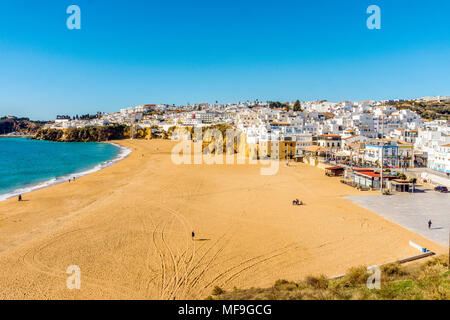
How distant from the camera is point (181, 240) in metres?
13.1

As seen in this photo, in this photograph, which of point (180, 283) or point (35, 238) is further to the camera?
point (35, 238)

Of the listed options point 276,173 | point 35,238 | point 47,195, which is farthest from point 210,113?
point 35,238

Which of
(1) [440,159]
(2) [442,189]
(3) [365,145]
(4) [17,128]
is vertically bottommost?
(2) [442,189]

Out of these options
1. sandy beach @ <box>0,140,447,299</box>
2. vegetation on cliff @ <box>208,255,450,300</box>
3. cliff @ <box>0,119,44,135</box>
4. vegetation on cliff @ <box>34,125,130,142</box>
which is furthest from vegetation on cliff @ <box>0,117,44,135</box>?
vegetation on cliff @ <box>208,255,450,300</box>

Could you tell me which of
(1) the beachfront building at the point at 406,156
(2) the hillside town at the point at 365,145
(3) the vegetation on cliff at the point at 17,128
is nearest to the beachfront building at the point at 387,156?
(2) the hillside town at the point at 365,145

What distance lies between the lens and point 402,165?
1220 inches

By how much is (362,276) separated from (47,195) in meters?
23.1

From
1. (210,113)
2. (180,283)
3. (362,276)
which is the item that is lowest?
(180,283)

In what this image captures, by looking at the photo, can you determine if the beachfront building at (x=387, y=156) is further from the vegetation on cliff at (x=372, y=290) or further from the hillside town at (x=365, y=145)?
the vegetation on cliff at (x=372, y=290)

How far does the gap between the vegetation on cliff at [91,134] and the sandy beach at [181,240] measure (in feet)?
241

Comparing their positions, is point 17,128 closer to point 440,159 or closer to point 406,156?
point 406,156

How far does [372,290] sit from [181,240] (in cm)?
852

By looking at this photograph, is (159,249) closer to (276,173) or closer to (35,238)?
(35,238)

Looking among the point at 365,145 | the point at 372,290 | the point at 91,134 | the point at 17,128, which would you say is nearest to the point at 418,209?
the point at 372,290
